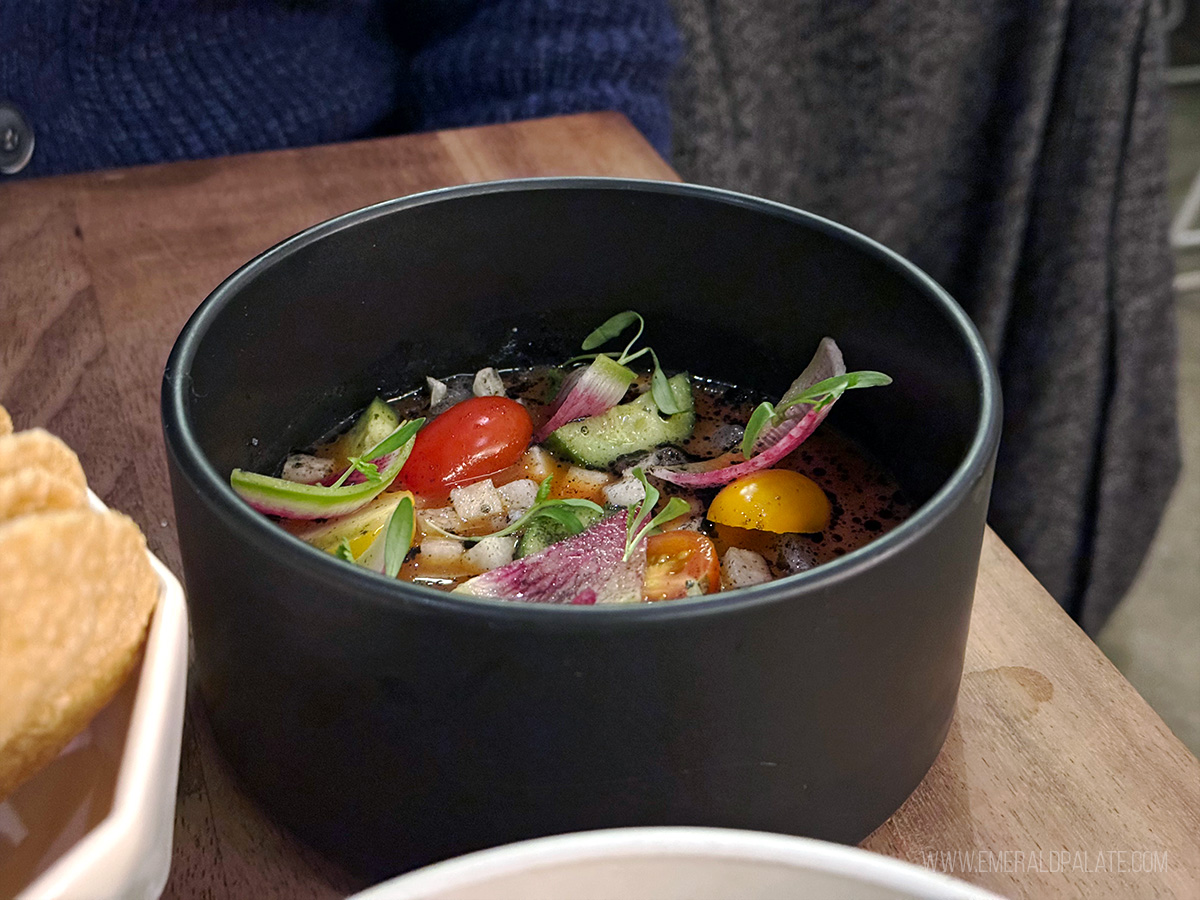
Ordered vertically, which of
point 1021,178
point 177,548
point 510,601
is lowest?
point 1021,178

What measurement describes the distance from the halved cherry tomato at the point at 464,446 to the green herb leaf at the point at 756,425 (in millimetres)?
119

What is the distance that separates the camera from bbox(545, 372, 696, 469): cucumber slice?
2.00ft

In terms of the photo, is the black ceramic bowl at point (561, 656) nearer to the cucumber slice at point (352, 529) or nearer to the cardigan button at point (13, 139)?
the cucumber slice at point (352, 529)

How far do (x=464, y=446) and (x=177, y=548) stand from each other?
0.16 meters

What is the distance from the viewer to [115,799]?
27cm

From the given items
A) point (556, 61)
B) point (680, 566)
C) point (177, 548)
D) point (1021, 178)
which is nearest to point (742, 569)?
point (680, 566)

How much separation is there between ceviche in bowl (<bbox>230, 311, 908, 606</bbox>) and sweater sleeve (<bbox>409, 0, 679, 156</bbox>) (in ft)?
1.58

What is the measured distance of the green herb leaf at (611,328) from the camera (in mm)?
674

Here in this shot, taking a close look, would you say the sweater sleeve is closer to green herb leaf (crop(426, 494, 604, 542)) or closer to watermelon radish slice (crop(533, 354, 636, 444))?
watermelon radish slice (crop(533, 354, 636, 444))

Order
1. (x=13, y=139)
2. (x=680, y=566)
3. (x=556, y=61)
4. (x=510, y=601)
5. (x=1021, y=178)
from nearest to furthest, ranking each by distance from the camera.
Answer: (x=510, y=601), (x=680, y=566), (x=13, y=139), (x=556, y=61), (x=1021, y=178)

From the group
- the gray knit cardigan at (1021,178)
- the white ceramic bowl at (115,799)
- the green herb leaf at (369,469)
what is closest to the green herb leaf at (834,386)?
the green herb leaf at (369,469)

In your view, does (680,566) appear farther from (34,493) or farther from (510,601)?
(34,493)

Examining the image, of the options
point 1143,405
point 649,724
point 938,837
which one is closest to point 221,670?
point 649,724

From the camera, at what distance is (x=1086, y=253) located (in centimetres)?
129
